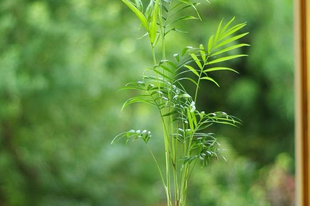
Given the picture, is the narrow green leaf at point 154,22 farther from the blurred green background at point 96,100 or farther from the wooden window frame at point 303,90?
the blurred green background at point 96,100

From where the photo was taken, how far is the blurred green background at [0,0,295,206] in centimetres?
323

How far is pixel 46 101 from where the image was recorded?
3219 millimetres

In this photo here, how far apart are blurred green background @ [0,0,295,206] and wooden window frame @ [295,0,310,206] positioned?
148cm

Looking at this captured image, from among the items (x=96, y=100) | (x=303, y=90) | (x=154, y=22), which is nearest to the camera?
(x=154, y=22)

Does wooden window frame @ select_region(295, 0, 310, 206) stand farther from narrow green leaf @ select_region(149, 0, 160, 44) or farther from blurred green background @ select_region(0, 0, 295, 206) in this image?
blurred green background @ select_region(0, 0, 295, 206)

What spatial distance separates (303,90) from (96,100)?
172 centimetres

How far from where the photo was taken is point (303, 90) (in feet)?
6.11

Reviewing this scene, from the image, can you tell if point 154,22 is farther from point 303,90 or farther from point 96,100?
point 96,100

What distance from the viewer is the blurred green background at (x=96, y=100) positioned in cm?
323

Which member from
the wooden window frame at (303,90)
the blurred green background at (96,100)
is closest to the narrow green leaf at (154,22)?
the wooden window frame at (303,90)

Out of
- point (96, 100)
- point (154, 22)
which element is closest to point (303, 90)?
point (154, 22)

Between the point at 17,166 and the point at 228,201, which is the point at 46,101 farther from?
the point at 228,201

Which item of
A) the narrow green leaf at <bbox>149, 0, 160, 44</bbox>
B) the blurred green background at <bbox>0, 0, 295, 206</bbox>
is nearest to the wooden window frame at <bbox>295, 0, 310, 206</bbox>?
the narrow green leaf at <bbox>149, 0, 160, 44</bbox>

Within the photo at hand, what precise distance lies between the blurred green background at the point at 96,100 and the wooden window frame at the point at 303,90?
148 cm
